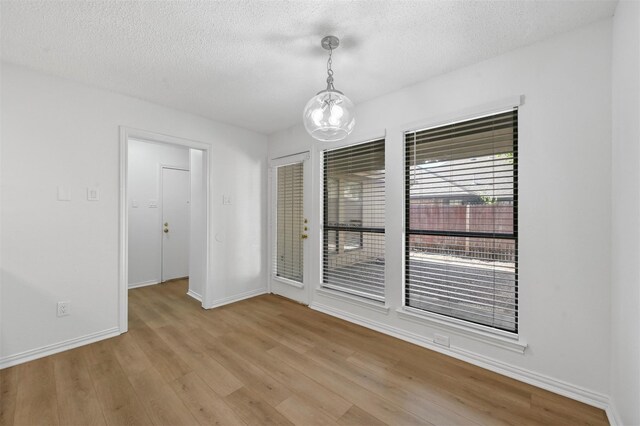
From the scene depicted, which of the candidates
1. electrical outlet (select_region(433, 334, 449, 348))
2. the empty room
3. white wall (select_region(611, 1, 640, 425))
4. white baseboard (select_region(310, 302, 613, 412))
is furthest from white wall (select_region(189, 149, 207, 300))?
white wall (select_region(611, 1, 640, 425))

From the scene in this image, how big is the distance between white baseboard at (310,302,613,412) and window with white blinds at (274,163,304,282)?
1.26 meters

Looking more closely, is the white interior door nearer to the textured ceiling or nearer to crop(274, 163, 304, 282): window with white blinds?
crop(274, 163, 304, 282): window with white blinds

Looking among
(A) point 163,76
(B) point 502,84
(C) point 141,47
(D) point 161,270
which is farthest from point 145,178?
(B) point 502,84

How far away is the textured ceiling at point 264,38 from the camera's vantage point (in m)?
1.69

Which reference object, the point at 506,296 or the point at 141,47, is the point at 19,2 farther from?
the point at 506,296

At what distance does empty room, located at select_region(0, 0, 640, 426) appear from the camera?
1707mm

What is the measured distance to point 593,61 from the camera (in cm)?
179

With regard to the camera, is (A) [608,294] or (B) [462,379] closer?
(A) [608,294]

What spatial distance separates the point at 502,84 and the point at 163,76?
2.89 metres

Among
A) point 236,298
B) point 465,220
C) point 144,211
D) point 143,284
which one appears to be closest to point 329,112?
point 465,220

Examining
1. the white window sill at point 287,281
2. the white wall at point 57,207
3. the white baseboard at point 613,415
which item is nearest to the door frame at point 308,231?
the white window sill at point 287,281

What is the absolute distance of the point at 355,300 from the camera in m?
3.10

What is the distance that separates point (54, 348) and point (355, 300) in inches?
112

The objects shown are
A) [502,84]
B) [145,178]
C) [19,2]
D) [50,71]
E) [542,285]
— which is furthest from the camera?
[145,178]
